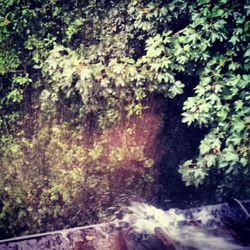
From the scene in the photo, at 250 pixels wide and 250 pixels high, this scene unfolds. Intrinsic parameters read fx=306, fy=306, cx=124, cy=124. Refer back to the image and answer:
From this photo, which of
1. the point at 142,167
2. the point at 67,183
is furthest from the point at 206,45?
the point at 67,183

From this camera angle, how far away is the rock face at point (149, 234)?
15.0ft

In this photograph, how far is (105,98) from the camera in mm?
5125

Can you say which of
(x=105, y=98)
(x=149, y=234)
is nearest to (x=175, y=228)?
(x=149, y=234)

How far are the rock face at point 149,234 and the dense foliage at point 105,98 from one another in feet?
2.00

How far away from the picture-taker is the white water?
4664 millimetres

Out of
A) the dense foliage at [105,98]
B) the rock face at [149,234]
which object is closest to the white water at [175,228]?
the rock face at [149,234]

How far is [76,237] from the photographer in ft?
15.6

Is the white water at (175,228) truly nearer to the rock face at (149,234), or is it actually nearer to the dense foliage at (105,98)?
the rock face at (149,234)

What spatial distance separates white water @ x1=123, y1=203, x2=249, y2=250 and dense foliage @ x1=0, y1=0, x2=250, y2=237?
0.58m

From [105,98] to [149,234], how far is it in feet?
7.56

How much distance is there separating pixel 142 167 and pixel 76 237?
1804 mm

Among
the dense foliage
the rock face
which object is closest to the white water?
the rock face

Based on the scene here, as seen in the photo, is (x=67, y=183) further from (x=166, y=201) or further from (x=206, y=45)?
(x=206, y=45)

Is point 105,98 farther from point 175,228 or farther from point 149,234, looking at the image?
point 175,228
